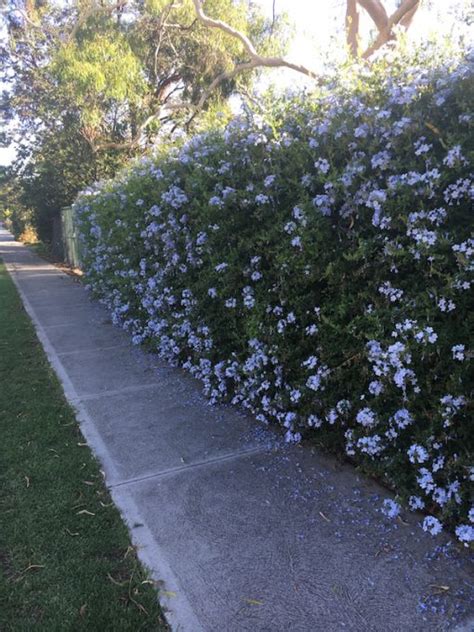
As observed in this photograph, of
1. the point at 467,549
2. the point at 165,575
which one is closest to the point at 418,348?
the point at 467,549

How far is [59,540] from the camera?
2.84m

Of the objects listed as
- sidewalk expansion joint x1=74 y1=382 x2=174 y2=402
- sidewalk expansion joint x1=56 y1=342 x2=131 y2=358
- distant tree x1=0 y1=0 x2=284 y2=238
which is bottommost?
sidewalk expansion joint x1=56 y1=342 x2=131 y2=358

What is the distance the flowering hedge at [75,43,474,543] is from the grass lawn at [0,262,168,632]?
1.30 meters

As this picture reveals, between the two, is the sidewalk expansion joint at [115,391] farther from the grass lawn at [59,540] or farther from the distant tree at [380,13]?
the distant tree at [380,13]

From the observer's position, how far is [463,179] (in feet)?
8.22

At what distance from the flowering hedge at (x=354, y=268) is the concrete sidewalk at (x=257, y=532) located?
215 millimetres

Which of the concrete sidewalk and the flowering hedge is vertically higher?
the flowering hedge

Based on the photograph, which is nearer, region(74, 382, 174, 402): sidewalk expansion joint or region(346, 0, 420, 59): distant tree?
region(74, 382, 174, 402): sidewalk expansion joint

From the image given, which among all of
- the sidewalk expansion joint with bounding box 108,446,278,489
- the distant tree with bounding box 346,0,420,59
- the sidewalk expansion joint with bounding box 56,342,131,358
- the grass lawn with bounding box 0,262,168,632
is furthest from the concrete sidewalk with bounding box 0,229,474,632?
the distant tree with bounding box 346,0,420,59

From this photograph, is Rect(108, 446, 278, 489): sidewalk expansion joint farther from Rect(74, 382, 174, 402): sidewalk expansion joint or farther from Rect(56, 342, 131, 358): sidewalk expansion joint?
Rect(56, 342, 131, 358): sidewalk expansion joint

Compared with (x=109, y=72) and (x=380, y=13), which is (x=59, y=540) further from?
(x=109, y=72)

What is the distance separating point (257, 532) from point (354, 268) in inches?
61.3

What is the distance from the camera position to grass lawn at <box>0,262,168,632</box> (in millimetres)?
2357

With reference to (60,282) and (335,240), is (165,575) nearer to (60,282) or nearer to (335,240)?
(335,240)
